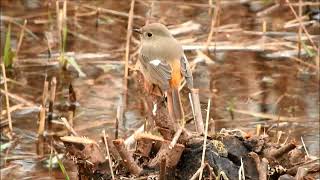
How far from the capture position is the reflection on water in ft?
24.0

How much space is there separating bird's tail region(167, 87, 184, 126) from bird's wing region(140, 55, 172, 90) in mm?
60

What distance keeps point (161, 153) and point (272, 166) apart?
0.61 meters

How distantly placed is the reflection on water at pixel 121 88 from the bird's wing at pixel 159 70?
103 centimetres

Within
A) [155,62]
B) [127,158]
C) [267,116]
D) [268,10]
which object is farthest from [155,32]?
[268,10]

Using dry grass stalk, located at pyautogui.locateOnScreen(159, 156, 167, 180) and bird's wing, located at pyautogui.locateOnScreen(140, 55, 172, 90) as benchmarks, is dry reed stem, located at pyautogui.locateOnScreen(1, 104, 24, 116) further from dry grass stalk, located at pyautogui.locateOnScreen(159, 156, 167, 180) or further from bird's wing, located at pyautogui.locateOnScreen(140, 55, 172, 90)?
dry grass stalk, located at pyautogui.locateOnScreen(159, 156, 167, 180)

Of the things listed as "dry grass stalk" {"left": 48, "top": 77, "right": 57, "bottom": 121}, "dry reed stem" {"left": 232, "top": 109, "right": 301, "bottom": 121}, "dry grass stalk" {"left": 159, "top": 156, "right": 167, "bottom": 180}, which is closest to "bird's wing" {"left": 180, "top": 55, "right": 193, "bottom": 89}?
"dry grass stalk" {"left": 159, "top": 156, "right": 167, "bottom": 180}

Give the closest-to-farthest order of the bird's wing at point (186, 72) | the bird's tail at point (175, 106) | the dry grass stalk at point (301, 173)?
1. the dry grass stalk at point (301, 173)
2. the bird's tail at point (175, 106)
3. the bird's wing at point (186, 72)

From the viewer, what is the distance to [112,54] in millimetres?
9227

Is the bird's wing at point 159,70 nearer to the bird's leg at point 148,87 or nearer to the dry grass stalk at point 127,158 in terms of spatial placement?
the bird's leg at point 148,87

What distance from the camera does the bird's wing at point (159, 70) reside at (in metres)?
5.71

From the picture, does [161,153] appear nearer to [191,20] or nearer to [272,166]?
[272,166]

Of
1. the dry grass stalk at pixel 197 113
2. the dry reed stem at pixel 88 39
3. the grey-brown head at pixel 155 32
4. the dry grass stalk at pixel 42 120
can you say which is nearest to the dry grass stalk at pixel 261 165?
the dry grass stalk at pixel 197 113

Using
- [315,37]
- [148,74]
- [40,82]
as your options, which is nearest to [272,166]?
[148,74]

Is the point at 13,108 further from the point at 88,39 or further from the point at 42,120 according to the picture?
the point at 88,39
